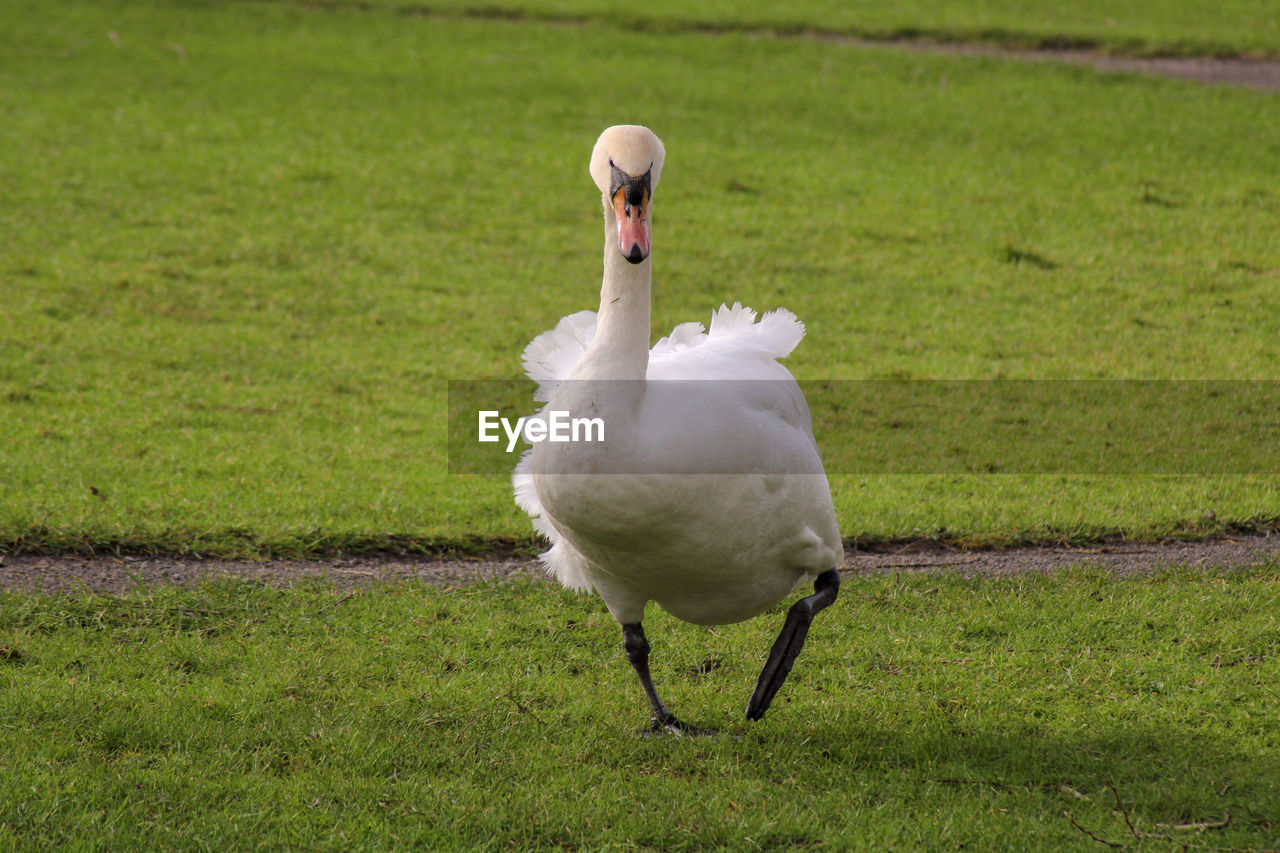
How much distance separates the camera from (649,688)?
18.7 ft

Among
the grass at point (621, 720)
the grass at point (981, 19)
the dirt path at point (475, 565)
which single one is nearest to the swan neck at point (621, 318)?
the grass at point (621, 720)

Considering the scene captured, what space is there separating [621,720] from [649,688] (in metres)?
0.19

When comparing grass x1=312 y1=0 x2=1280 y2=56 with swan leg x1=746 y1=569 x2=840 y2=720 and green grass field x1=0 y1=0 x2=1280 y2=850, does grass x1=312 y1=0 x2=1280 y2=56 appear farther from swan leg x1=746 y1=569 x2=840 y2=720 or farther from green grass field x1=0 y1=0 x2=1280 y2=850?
swan leg x1=746 y1=569 x2=840 y2=720

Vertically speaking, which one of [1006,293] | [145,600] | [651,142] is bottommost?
[145,600]

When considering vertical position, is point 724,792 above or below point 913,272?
below

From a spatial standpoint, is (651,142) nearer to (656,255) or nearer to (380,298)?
(380,298)

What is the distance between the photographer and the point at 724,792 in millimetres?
5020

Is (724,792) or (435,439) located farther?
(435,439)

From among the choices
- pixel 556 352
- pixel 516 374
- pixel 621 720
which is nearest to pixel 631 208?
pixel 556 352

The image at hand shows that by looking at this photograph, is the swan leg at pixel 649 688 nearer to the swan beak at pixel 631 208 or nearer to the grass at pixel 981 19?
the swan beak at pixel 631 208

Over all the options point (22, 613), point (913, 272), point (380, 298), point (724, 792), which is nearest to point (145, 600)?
point (22, 613)

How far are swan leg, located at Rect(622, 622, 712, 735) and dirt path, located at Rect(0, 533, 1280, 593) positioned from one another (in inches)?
69.9

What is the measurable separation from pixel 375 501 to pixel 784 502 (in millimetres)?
3815

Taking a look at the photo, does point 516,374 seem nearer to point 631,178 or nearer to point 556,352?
point 556,352
